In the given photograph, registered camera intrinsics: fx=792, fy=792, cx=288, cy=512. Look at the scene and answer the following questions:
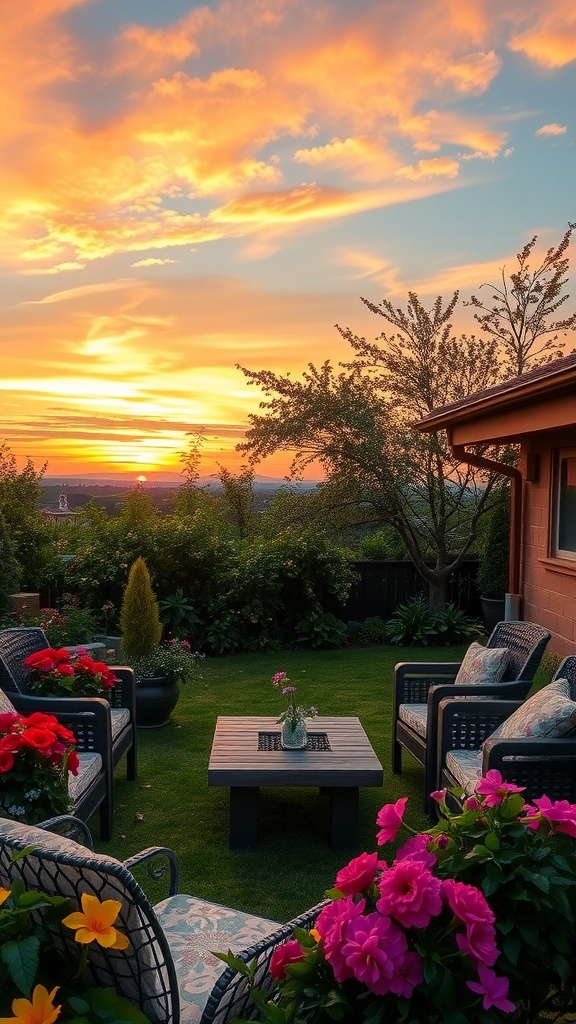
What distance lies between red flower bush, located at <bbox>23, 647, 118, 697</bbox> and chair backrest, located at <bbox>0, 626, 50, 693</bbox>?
51 mm

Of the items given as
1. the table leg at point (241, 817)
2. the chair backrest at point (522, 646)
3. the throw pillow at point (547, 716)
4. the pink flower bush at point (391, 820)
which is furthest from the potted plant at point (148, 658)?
the pink flower bush at point (391, 820)

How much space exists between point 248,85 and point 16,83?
6.47 ft

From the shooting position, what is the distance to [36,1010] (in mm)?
1393

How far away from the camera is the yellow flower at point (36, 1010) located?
1381 mm

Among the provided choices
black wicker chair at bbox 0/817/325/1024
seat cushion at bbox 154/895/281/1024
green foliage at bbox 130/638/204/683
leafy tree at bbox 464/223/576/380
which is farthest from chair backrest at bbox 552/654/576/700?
leafy tree at bbox 464/223/576/380

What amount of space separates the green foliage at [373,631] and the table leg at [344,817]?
254 inches

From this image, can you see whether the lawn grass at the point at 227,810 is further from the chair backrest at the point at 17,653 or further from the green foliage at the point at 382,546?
the green foliage at the point at 382,546

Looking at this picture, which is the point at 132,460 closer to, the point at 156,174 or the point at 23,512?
the point at 23,512

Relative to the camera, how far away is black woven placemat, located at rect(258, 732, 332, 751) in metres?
4.63

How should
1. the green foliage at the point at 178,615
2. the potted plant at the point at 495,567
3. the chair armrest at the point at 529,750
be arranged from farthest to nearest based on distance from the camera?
the potted plant at the point at 495,567, the green foliage at the point at 178,615, the chair armrest at the point at 529,750

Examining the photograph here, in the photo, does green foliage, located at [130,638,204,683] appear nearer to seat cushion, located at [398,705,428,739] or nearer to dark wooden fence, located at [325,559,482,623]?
seat cushion, located at [398,705,428,739]

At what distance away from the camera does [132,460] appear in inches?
504

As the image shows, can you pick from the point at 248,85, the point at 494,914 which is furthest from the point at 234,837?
the point at 248,85

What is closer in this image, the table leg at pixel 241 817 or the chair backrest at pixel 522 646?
the table leg at pixel 241 817
